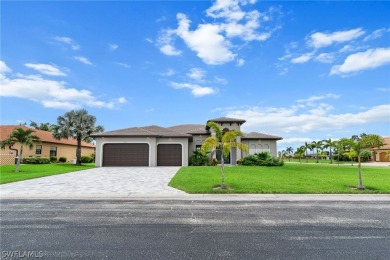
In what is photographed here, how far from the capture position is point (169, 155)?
29.3 metres

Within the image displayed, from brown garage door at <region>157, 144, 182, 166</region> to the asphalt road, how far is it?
20050mm

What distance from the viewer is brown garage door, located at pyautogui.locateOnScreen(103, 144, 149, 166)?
28.4 metres

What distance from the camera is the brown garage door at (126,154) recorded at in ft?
93.1

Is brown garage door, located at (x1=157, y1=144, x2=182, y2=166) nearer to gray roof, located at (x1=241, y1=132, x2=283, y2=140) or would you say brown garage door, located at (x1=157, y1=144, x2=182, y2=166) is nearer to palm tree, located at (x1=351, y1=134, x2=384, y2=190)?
gray roof, located at (x1=241, y1=132, x2=283, y2=140)

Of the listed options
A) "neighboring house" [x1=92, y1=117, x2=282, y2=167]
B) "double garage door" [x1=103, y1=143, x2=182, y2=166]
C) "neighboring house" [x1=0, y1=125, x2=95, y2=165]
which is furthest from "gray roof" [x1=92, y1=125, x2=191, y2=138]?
"neighboring house" [x1=0, y1=125, x2=95, y2=165]

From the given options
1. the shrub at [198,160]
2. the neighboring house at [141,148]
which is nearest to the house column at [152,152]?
the neighboring house at [141,148]

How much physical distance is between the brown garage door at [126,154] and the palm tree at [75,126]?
5.66 m

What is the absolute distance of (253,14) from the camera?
49.8 feet

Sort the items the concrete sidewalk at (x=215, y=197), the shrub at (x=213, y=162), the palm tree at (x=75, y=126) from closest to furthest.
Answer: the concrete sidewalk at (x=215, y=197) → the shrub at (x=213, y=162) → the palm tree at (x=75, y=126)

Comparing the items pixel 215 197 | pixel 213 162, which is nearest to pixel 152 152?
pixel 213 162

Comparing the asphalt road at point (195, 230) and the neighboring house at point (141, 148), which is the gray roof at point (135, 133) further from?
the asphalt road at point (195, 230)

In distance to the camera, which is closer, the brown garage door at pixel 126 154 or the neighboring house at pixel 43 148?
the brown garage door at pixel 126 154

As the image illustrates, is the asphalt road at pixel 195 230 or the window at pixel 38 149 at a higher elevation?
the window at pixel 38 149

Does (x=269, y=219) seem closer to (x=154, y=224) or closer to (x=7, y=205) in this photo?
(x=154, y=224)
